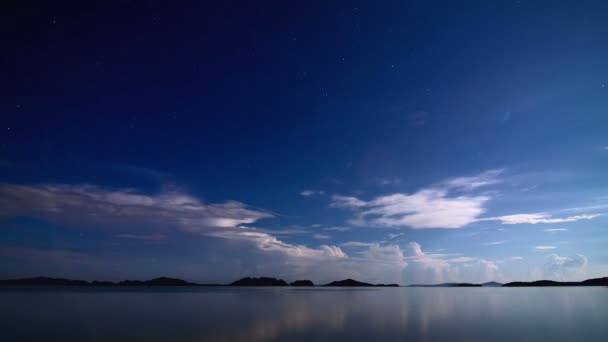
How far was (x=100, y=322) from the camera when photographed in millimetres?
38875

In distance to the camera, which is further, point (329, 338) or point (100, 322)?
point (100, 322)

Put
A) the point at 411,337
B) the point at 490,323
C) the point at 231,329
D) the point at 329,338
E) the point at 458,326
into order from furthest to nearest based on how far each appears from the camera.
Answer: the point at 490,323, the point at 458,326, the point at 231,329, the point at 411,337, the point at 329,338

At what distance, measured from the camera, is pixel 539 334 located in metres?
31.5

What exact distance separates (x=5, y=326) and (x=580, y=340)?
54.1 meters

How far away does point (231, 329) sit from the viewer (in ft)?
109

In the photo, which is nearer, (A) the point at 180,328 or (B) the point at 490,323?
(A) the point at 180,328

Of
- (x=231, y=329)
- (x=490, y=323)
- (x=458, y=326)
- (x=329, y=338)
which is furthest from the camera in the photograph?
(x=490, y=323)

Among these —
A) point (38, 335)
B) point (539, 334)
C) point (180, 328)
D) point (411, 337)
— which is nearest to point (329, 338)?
point (411, 337)

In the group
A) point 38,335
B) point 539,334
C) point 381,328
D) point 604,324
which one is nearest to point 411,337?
point 381,328

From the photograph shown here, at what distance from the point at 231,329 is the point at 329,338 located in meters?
10.7

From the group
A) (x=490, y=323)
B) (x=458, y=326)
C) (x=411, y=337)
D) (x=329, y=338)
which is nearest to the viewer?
(x=329, y=338)

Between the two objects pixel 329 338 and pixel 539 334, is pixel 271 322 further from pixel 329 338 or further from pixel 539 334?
pixel 539 334

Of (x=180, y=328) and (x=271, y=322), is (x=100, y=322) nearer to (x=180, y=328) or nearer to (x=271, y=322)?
(x=180, y=328)

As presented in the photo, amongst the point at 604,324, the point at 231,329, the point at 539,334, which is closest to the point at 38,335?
the point at 231,329
